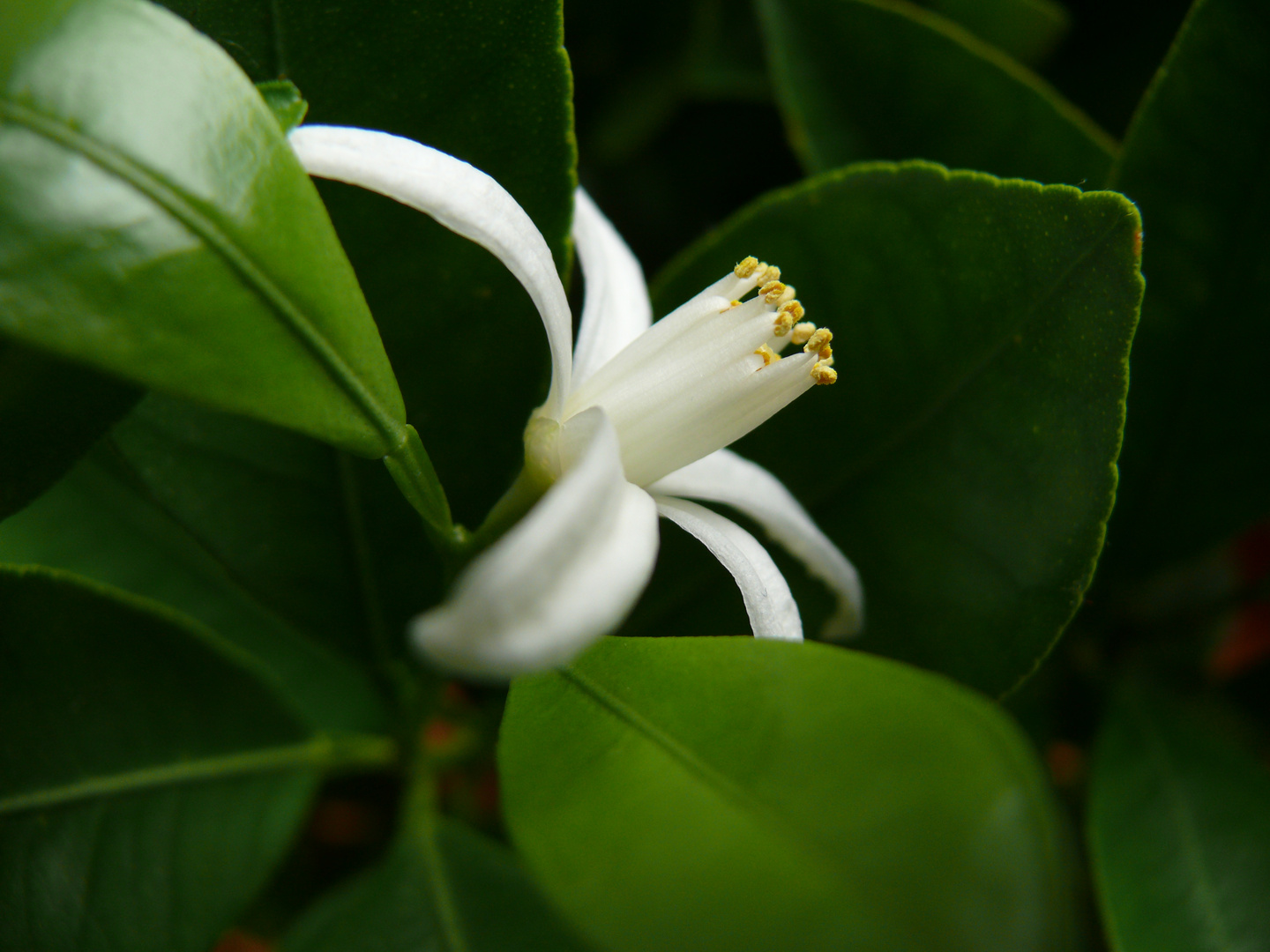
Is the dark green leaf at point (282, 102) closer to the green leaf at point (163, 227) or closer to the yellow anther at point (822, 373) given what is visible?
the green leaf at point (163, 227)

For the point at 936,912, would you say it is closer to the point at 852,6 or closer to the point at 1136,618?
the point at 852,6

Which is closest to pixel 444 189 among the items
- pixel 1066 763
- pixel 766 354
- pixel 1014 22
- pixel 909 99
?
pixel 766 354

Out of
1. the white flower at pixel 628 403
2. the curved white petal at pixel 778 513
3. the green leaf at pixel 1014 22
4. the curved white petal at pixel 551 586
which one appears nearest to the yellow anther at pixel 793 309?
the white flower at pixel 628 403

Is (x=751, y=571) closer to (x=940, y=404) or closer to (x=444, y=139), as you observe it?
(x=940, y=404)

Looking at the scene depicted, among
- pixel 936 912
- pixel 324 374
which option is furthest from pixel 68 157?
pixel 936 912

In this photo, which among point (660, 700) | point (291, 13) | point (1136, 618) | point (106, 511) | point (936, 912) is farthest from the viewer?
point (1136, 618)

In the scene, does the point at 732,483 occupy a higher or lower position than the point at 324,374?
lower
